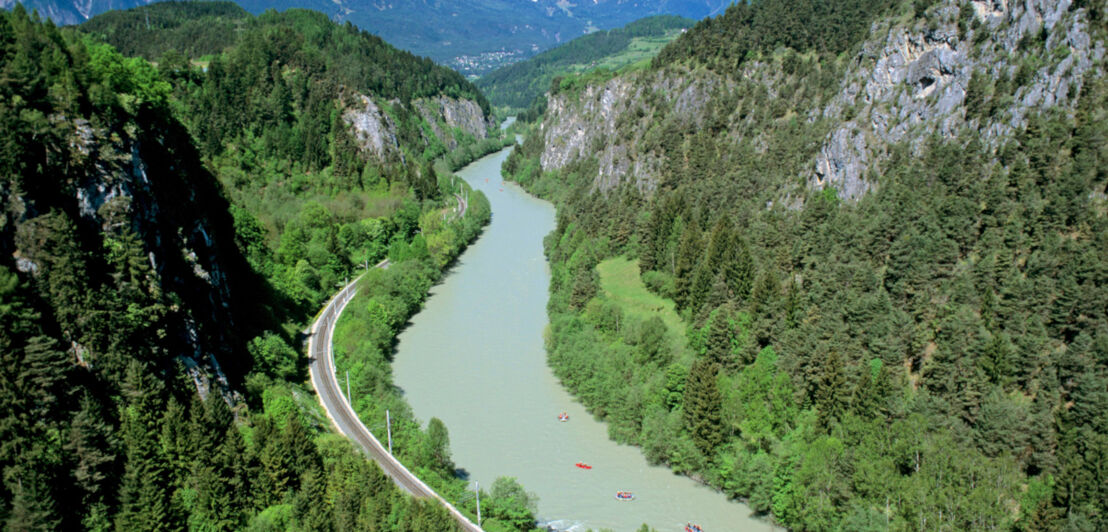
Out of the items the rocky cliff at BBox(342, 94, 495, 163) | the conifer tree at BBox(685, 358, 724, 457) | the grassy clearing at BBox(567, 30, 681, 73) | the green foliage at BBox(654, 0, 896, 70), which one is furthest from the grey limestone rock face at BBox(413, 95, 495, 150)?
the conifer tree at BBox(685, 358, 724, 457)

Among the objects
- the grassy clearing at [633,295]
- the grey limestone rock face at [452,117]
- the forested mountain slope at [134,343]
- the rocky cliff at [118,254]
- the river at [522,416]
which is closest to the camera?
the forested mountain slope at [134,343]

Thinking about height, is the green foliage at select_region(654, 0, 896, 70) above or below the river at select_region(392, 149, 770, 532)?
above

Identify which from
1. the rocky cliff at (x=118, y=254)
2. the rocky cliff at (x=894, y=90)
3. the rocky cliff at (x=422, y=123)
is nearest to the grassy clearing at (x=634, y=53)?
the rocky cliff at (x=422, y=123)

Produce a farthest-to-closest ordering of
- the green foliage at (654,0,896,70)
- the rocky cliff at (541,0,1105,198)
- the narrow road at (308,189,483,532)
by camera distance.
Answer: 1. the green foliage at (654,0,896,70)
2. the rocky cliff at (541,0,1105,198)
3. the narrow road at (308,189,483,532)

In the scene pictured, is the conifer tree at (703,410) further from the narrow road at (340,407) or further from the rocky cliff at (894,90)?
the rocky cliff at (894,90)

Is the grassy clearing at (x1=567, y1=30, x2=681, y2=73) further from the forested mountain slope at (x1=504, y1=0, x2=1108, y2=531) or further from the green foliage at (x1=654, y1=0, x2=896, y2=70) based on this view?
the forested mountain slope at (x1=504, y1=0, x2=1108, y2=531)

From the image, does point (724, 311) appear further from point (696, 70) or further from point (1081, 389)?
point (696, 70)

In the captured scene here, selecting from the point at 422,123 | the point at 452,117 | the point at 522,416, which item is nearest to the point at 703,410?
the point at 522,416
